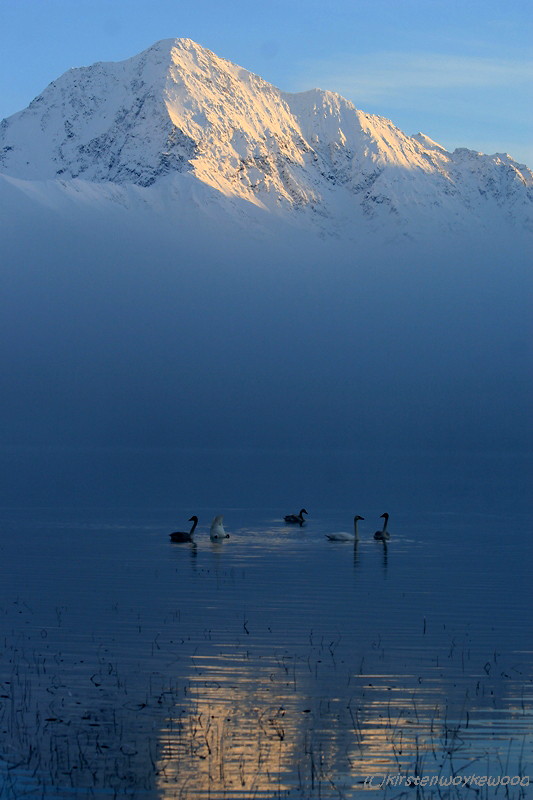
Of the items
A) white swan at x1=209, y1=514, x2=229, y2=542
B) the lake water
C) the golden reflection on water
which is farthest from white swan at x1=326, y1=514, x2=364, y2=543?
the golden reflection on water

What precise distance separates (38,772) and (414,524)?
3981cm

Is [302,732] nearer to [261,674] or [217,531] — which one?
[261,674]

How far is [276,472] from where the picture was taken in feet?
367

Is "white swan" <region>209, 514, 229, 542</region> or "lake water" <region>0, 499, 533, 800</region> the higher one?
"white swan" <region>209, 514, 229, 542</region>

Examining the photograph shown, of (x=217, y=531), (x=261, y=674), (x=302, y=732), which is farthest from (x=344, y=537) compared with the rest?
(x=302, y=732)

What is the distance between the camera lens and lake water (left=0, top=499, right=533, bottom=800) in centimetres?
1641

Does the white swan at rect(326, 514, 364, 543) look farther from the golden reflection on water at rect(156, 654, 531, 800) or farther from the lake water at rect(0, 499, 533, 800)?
the golden reflection on water at rect(156, 654, 531, 800)

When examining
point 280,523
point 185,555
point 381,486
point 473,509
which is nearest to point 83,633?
point 185,555

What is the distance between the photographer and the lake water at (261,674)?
1641 cm

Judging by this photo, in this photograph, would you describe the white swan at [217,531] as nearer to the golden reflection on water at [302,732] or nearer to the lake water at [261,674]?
the lake water at [261,674]

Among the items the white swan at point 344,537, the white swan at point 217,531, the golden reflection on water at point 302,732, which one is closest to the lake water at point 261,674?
the golden reflection on water at point 302,732

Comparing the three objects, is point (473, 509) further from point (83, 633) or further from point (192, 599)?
point (83, 633)

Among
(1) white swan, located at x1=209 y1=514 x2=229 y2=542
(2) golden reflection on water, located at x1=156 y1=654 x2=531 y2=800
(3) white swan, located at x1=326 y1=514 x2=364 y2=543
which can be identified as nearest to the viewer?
(2) golden reflection on water, located at x1=156 y1=654 x2=531 y2=800

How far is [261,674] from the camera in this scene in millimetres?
21750
